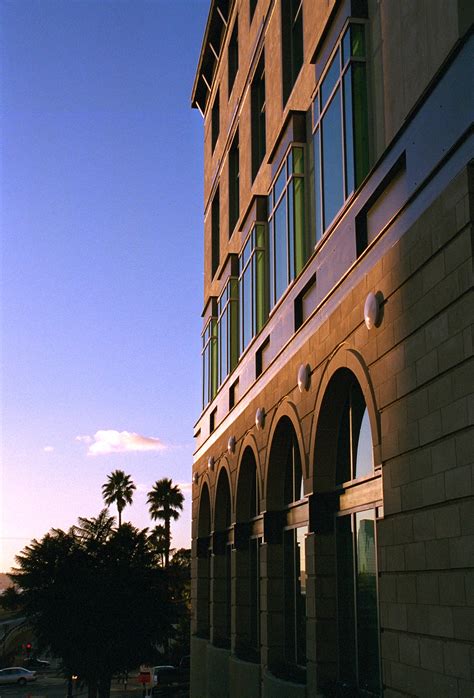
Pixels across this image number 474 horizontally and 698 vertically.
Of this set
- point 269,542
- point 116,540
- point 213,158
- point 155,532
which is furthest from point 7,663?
point 269,542

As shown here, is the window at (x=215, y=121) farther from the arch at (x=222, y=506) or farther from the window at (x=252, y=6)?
the arch at (x=222, y=506)

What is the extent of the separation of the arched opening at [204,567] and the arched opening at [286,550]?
38.1ft

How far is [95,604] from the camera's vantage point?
35.9 metres

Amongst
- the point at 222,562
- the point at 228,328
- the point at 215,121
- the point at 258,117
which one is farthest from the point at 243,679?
the point at 215,121

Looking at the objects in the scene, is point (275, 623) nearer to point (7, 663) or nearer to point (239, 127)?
point (239, 127)

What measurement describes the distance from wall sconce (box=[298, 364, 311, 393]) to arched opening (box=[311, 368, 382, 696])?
1.15 meters

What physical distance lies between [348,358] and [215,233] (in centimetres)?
2049

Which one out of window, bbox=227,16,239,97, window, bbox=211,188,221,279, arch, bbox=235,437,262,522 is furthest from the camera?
window, bbox=211,188,221,279

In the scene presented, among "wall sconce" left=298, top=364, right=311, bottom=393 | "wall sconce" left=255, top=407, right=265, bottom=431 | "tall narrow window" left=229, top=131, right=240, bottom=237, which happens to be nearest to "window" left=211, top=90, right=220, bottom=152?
"tall narrow window" left=229, top=131, right=240, bottom=237

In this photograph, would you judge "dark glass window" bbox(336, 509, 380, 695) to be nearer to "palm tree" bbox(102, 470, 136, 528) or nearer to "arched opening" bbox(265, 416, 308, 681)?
"arched opening" bbox(265, 416, 308, 681)

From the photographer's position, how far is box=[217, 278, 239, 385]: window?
27969mm

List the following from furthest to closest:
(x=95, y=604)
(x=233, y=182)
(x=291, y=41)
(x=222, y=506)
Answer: (x=95, y=604) → (x=233, y=182) → (x=222, y=506) → (x=291, y=41)

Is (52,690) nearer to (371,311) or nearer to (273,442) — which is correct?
(273,442)

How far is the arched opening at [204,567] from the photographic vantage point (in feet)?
107
